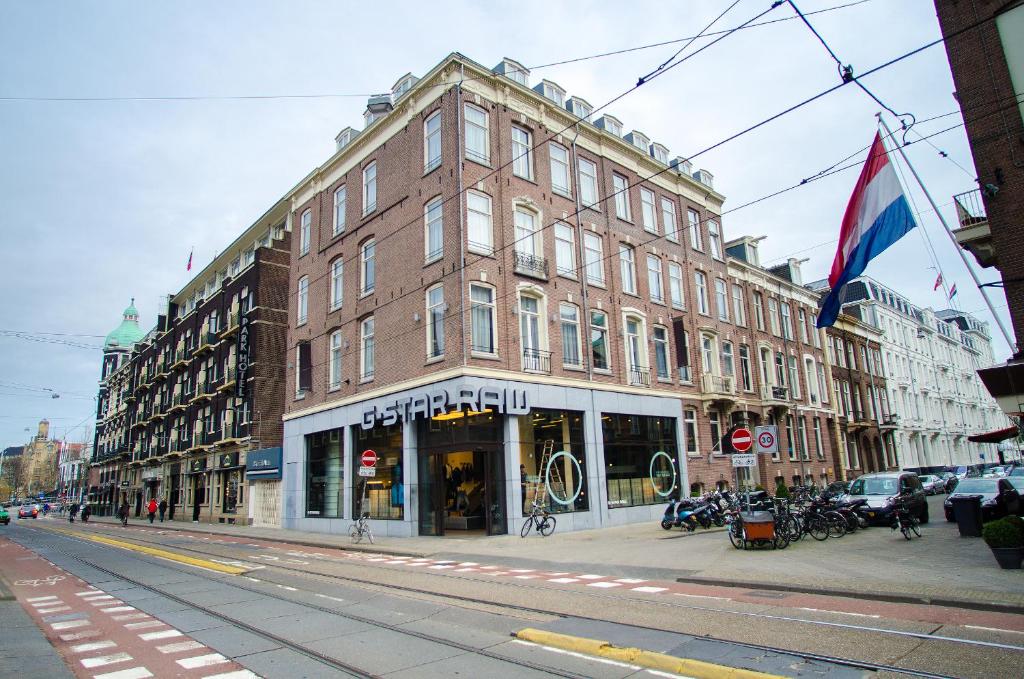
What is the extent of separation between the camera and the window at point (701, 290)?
3303 centimetres

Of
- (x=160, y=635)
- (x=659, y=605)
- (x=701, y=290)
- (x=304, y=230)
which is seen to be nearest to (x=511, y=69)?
(x=304, y=230)

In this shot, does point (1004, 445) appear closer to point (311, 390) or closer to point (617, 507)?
point (617, 507)

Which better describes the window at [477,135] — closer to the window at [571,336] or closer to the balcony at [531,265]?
the balcony at [531,265]

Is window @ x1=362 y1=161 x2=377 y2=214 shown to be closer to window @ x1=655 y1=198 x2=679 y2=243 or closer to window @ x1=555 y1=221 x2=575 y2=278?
window @ x1=555 y1=221 x2=575 y2=278

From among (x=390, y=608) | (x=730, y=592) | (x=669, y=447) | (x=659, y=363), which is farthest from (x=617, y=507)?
(x=390, y=608)

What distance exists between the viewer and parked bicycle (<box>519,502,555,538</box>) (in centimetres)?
2073

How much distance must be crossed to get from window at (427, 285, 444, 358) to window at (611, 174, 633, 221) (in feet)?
34.7

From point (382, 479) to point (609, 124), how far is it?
19.7 metres

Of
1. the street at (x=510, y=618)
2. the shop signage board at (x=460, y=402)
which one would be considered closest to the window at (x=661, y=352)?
the shop signage board at (x=460, y=402)

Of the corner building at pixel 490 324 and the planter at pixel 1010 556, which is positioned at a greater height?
the corner building at pixel 490 324

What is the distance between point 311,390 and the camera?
97.7 feet

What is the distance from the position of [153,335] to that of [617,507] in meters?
50.7

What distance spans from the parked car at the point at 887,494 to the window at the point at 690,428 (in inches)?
339


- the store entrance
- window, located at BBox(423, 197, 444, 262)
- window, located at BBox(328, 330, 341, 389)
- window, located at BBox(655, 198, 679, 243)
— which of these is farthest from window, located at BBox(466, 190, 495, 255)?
window, located at BBox(655, 198, 679, 243)
